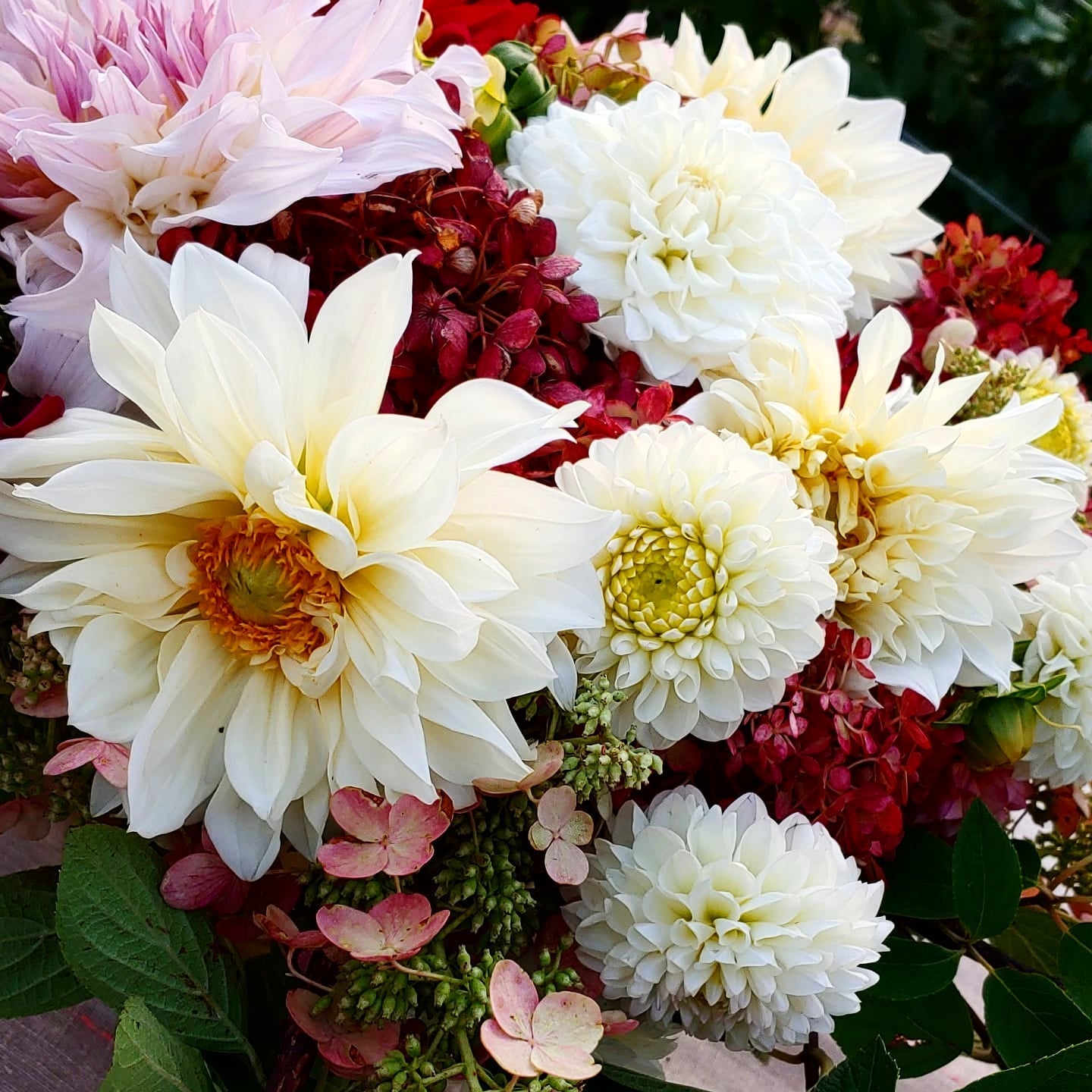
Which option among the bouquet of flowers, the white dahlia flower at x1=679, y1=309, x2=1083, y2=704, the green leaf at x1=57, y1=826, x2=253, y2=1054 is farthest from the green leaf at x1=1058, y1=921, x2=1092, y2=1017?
the green leaf at x1=57, y1=826, x2=253, y2=1054

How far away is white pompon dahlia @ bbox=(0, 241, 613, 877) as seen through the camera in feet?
1.08

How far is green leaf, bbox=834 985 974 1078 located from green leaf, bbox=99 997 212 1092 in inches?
10.0

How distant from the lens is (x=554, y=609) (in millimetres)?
348

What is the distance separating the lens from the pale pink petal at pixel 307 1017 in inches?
13.9

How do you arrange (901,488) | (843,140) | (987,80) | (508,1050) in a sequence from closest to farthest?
(508,1050) → (901,488) → (843,140) → (987,80)

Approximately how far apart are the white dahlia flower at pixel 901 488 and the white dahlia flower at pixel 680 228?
0.02 m

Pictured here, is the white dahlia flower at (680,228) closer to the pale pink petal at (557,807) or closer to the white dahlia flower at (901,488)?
the white dahlia flower at (901,488)

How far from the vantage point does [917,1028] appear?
45 cm

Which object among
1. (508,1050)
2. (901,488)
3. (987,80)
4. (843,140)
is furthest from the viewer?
(987,80)

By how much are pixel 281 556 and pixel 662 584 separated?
0.13 metres

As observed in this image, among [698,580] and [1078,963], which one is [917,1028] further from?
[698,580]

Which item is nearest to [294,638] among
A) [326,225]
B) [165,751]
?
[165,751]

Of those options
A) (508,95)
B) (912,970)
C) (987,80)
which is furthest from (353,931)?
(987,80)

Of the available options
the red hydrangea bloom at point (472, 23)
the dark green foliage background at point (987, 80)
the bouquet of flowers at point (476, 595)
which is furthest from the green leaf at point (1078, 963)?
the dark green foliage background at point (987, 80)
